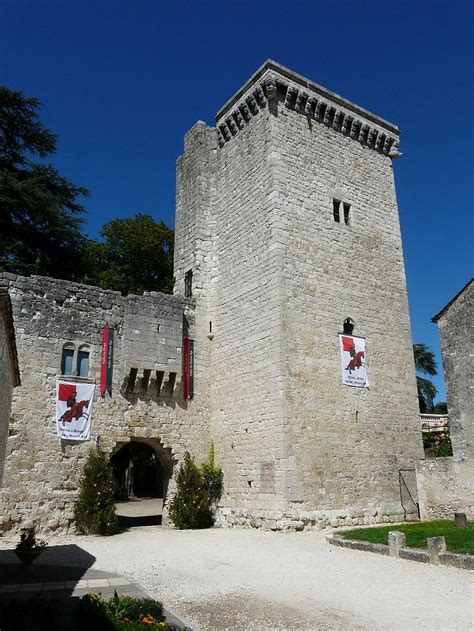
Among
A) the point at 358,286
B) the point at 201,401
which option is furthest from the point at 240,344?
the point at 358,286

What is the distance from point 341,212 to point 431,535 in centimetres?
907

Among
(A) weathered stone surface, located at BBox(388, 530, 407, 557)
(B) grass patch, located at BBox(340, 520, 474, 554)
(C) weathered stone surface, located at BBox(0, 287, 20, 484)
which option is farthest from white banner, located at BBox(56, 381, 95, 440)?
(A) weathered stone surface, located at BBox(388, 530, 407, 557)

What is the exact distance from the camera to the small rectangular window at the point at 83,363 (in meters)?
13.0

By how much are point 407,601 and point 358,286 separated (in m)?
9.99

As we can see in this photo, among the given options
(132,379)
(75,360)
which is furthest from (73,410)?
(132,379)

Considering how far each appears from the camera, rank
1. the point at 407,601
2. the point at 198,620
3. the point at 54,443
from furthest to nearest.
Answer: the point at 54,443 < the point at 407,601 < the point at 198,620

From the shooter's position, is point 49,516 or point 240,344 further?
point 240,344

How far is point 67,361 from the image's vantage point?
506 inches

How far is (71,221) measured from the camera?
2117 centimetres

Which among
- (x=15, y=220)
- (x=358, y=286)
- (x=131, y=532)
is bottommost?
(x=131, y=532)

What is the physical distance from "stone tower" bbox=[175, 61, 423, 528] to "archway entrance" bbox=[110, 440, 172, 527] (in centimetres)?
298

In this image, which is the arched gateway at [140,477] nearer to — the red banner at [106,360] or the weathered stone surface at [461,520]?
the red banner at [106,360]

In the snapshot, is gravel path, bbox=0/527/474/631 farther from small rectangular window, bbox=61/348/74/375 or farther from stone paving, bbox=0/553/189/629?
small rectangular window, bbox=61/348/74/375

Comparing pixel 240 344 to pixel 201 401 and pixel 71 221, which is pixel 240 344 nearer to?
pixel 201 401
